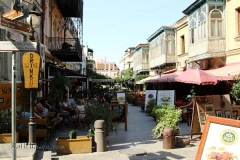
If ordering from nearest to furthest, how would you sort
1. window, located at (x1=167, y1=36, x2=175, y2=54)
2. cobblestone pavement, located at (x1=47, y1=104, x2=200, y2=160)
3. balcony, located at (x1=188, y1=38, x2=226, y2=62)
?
cobblestone pavement, located at (x1=47, y1=104, x2=200, y2=160) → balcony, located at (x1=188, y1=38, x2=226, y2=62) → window, located at (x1=167, y1=36, x2=175, y2=54)

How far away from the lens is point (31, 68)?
7.27m

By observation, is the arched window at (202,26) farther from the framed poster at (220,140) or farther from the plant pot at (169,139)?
the framed poster at (220,140)

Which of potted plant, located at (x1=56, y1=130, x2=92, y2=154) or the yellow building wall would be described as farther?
the yellow building wall

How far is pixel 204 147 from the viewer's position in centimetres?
414

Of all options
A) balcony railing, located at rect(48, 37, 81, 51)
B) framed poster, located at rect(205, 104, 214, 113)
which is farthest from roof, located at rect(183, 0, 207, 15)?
framed poster, located at rect(205, 104, 214, 113)

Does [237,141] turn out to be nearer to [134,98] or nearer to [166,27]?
[134,98]

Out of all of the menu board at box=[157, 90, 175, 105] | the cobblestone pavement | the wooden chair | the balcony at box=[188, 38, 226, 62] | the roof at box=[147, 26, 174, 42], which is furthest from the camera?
the roof at box=[147, 26, 174, 42]

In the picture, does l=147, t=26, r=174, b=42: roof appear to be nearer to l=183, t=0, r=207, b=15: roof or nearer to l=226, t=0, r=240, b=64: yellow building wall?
l=183, t=0, r=207, b=15: roof

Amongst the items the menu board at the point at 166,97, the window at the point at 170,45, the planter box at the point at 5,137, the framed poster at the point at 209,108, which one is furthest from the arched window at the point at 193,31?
the planter box at the point at 5,137

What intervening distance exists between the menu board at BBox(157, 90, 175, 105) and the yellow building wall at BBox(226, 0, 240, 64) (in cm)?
459

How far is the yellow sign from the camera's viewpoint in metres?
7.26

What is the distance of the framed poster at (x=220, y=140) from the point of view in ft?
12.7

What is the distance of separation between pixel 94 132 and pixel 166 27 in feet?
73.0

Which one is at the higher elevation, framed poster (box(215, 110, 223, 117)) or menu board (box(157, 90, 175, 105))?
menu board (box(157, 90, 175, 105))
